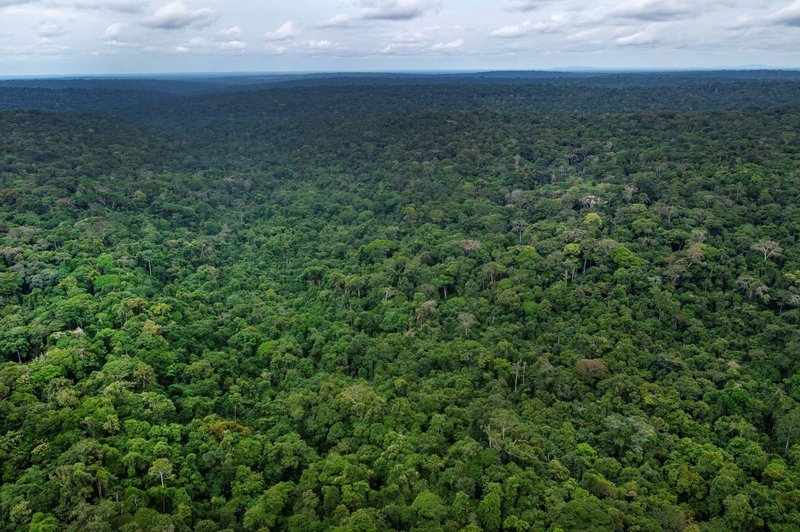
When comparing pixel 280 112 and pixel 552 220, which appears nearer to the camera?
pixel 552 220

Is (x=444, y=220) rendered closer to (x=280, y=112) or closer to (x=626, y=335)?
(x=626, y=335)

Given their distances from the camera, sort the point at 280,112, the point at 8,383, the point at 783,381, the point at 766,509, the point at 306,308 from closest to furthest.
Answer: the point at 766,509, the point at 8,383, the point at 783,381, the point at 306,308, the point at 280,112

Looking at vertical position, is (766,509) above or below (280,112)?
below

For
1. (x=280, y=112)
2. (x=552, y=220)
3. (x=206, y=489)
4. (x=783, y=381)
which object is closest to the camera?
(x=206, y=489)

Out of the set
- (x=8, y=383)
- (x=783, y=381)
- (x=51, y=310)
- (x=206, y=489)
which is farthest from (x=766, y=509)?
(x=51, y=310)

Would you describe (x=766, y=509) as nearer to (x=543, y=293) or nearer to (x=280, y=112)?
(x=543, y=293)

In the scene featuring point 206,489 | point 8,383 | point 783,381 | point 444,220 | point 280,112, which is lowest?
point 206,489

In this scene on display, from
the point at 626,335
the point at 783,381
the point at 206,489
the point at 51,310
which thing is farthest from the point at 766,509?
the point at 51,310
